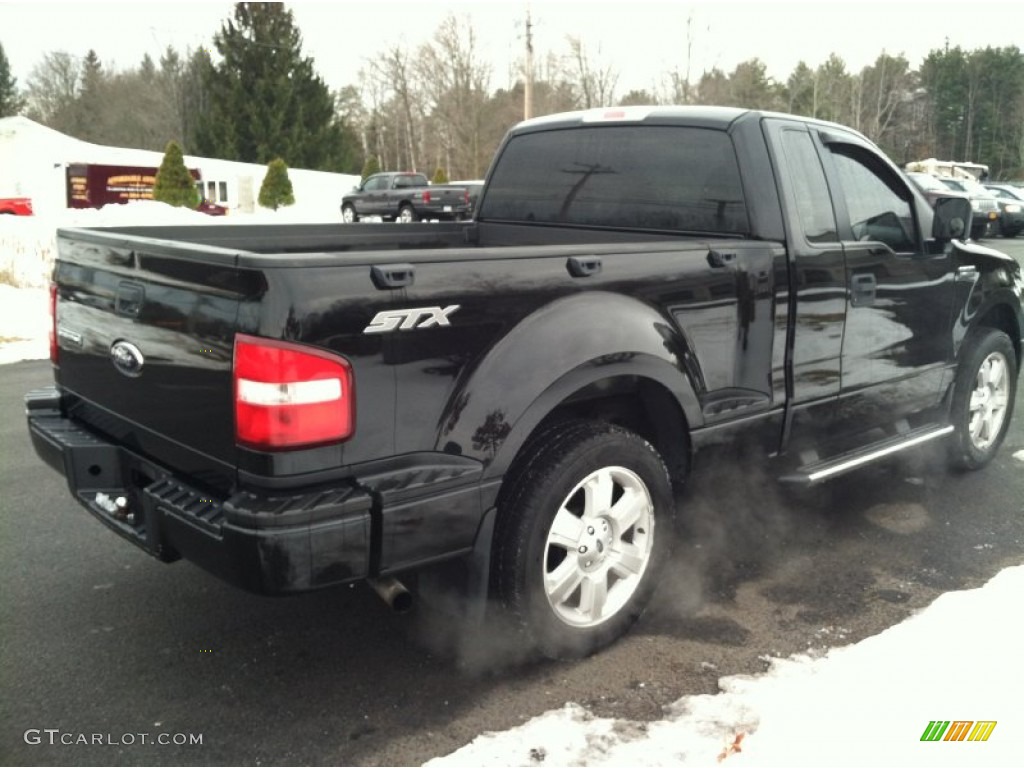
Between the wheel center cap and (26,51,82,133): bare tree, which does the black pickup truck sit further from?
(26,51,82,133): bare tree

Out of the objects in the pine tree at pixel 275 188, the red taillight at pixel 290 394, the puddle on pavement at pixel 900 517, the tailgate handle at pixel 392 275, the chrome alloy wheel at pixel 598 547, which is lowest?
the puddle on pavement at pixel 900 517

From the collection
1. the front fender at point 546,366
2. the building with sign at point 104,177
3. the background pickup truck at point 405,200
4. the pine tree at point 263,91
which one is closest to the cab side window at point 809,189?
the front fender at point 546,366

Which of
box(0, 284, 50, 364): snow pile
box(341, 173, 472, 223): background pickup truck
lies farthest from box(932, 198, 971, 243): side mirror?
box(341, 173, 472, 223): background pickup truck

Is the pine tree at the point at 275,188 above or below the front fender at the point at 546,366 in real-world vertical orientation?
above

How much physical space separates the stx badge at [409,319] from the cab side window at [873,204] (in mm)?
2305

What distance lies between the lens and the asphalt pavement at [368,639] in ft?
8.71

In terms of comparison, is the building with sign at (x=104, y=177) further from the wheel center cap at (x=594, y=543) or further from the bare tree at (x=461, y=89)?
the wheel center cap at (x=594, y=543)

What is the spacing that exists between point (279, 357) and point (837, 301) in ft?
8.12

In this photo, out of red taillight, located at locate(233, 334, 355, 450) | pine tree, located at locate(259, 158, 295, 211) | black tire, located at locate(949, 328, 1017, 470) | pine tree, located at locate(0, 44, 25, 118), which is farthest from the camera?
pine tree, located at locate(0, 44, 25, 118)

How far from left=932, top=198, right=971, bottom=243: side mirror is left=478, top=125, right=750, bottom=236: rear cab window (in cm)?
137

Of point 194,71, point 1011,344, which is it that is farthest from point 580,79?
point 1011,344

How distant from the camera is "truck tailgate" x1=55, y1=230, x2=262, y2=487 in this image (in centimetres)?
245

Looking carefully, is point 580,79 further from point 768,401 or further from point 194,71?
point 768,401

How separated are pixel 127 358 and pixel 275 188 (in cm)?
3709
